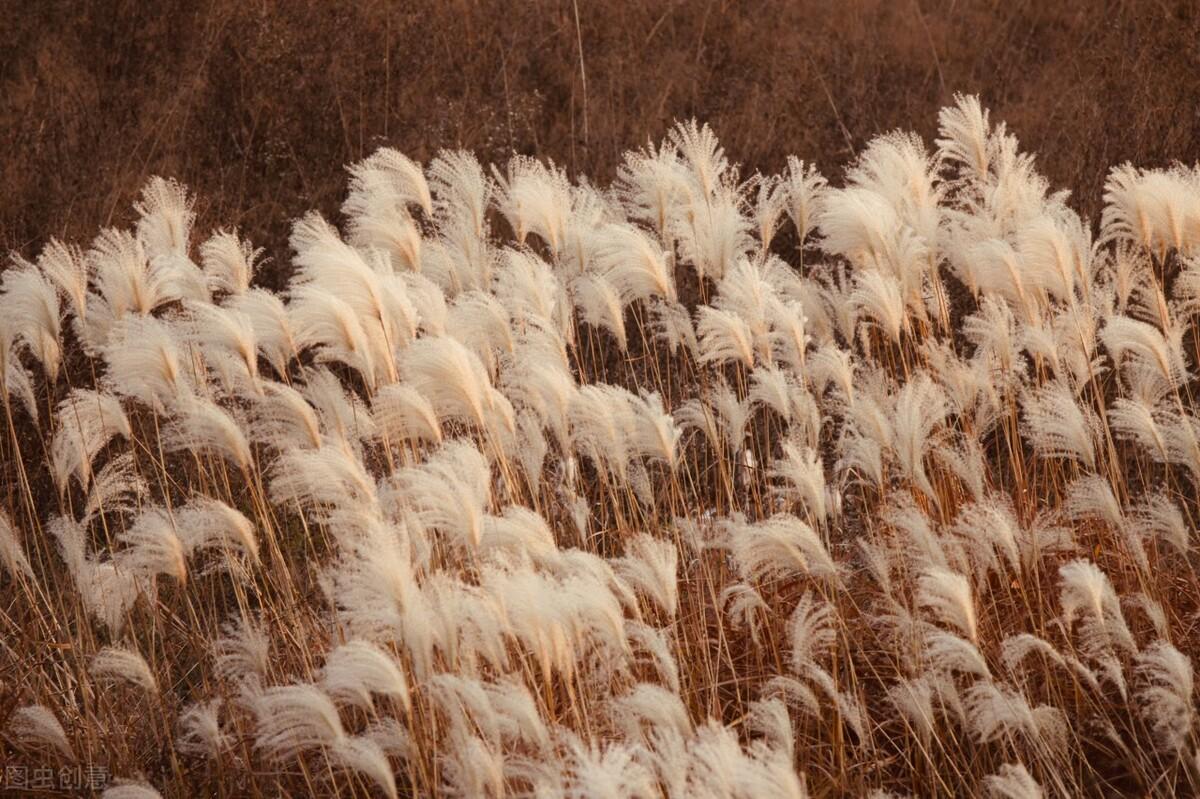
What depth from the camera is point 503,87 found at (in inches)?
304

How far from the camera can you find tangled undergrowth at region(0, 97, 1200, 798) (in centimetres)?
281

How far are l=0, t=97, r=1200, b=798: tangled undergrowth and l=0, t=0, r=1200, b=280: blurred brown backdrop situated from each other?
2.74 metres

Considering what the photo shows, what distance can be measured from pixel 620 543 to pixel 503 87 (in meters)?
4.25

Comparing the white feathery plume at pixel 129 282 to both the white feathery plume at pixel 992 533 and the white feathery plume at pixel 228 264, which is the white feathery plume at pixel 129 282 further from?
Answer: the white feathery plume at pixel 992 533

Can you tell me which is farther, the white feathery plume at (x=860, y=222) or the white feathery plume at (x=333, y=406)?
the white feathery plume at (x=860, y=222)

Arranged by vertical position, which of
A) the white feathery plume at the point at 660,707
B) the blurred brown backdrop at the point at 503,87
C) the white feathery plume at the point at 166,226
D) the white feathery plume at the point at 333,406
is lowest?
the white feathery plume at the point at 660,707

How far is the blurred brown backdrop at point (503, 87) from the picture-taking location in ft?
22.5

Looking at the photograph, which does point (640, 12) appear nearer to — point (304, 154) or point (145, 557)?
point (304, 154)

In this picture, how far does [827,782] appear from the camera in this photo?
128 inches

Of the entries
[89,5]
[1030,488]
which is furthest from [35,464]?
[1030,488]

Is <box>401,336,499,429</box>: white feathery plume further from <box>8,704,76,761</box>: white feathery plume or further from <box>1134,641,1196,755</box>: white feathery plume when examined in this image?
<box>1134,641,1196,755</box>: white feathery plume

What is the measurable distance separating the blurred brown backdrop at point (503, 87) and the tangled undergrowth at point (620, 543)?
8.98 feet

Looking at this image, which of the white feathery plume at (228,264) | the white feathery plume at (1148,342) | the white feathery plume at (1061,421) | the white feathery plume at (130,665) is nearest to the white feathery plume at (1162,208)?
the white feathery plume at (1148,342)

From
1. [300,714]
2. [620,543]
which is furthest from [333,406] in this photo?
[300,714]
